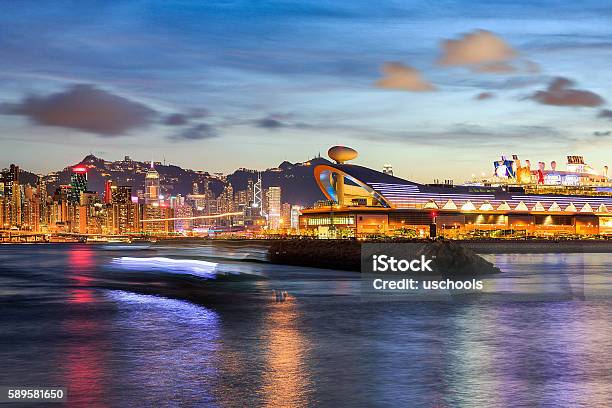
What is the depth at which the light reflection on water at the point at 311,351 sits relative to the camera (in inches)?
630

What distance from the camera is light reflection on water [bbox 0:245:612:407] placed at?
16.0 metres

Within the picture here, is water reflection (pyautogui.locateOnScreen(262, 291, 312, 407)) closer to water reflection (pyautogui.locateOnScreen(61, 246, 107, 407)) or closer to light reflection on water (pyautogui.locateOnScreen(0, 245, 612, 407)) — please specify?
light reflection on water (pyautogui.locateOnScreen(0, 245, 612, 407))

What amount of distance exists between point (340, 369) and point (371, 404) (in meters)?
3.84

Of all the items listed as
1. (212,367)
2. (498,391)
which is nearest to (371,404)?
(498,391)

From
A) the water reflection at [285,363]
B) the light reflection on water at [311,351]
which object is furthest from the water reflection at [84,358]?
the water reflection at [285,363]

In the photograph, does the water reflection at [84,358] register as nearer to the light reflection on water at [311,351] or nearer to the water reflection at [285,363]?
the light reflection on water at [311,351]

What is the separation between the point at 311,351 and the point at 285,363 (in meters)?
2.19

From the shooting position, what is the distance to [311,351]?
860 inches

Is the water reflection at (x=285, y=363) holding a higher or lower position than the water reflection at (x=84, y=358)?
lower

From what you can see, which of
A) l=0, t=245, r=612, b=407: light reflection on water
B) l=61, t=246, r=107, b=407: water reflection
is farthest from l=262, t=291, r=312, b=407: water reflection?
l=61, t=246, r=107, b=407: water reflection

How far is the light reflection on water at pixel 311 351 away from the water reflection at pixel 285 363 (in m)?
0.04

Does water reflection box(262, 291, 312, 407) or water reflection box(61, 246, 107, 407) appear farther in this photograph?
water reflection box(61, 246, 107, 407)

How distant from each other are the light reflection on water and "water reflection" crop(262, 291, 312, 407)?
44 mm

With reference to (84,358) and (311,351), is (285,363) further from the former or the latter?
(84,358)
